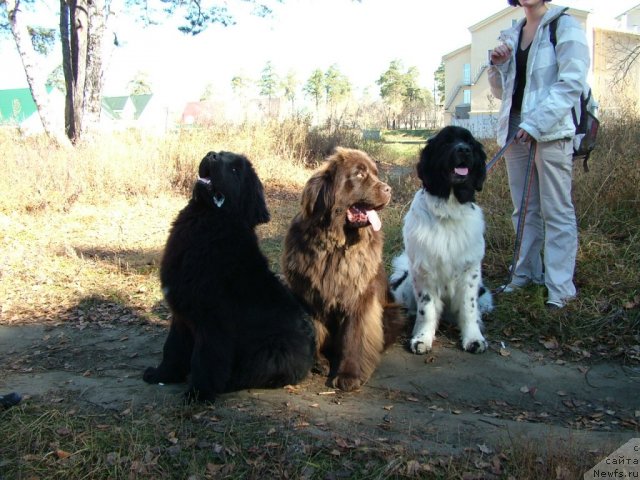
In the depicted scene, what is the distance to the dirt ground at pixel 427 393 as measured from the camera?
10.2ft

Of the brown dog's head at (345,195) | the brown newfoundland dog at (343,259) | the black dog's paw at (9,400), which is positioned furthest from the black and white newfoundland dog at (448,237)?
the black dog's paw at (9,400)

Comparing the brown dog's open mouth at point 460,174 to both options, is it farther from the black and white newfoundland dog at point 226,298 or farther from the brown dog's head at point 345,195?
the black and white newfoundland dog at point 226,298

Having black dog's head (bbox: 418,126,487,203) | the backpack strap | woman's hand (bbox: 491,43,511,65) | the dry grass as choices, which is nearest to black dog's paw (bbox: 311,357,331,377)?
the dry grass

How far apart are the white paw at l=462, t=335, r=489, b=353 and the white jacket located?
1879 mm

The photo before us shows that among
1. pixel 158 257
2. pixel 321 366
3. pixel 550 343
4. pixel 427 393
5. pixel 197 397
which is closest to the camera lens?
pixel 197 397

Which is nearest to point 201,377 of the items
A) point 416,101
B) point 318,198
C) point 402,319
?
point 318,198

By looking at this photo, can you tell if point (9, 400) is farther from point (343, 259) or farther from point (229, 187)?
point (343, 259)

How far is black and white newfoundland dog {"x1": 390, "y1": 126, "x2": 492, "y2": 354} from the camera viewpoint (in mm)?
4203

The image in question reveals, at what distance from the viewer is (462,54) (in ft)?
166

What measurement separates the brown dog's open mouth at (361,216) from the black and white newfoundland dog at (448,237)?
2.35ft

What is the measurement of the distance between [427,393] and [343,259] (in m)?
1.18

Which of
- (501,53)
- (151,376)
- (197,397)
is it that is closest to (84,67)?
(501,53)

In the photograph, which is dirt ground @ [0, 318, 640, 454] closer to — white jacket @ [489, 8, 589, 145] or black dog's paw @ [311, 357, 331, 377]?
black dog's paw @ [311, 357, 331, 377]

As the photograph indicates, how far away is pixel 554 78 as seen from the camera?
185 inches
